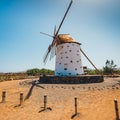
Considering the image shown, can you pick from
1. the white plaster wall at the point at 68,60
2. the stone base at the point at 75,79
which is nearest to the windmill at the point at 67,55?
the white plaster wall at the point at 68,60

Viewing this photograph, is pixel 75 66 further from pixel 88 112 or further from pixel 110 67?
pixel 110 67

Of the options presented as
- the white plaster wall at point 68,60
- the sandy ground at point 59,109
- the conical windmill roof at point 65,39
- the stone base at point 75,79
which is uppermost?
the conical windmill roof at point 65,39

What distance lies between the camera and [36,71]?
51000mm

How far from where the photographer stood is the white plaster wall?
26484 mm

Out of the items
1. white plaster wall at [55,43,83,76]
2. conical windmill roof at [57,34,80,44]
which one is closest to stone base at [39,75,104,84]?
white plaster wall at [55,43,83,76]

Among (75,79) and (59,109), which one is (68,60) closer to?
(75,79)

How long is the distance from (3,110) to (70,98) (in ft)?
19.3

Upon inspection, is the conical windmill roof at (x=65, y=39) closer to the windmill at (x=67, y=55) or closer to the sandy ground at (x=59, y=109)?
the windmill at (x=67, y=55)

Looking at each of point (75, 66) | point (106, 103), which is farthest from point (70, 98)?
point (75, 66)

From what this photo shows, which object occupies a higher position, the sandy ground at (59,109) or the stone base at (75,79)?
the stone base at (75,79)

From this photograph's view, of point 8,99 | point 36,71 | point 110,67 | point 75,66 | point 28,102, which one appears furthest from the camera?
point 36,71

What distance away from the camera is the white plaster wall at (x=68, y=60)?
86.9ft

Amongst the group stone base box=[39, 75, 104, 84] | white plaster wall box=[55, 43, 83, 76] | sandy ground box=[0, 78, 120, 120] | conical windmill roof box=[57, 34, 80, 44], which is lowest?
sandy ground box=[0, 78, 120, 120]

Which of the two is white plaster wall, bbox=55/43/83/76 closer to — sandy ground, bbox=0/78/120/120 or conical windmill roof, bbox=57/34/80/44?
conical windmill roof, bbox=57/34/80/44
